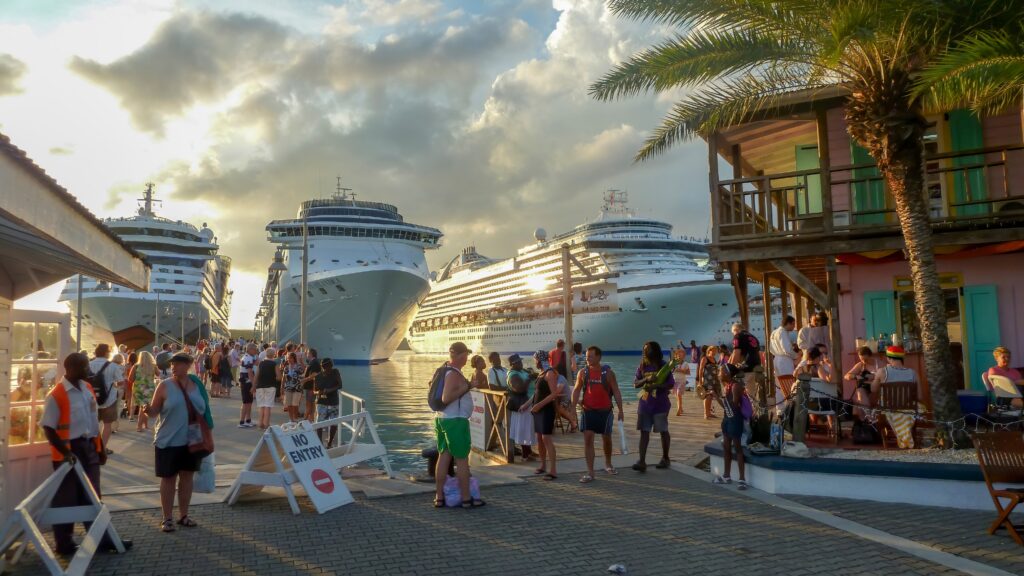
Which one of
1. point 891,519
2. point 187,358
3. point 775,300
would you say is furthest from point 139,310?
point 891,519

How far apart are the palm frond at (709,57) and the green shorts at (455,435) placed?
18.0 feet

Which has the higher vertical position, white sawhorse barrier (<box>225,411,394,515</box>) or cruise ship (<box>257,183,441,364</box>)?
cruise ship (<box>257,183,441,364</box>)

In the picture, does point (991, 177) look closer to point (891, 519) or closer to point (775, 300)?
point (891, 519)

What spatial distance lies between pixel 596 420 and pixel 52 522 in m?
5.23

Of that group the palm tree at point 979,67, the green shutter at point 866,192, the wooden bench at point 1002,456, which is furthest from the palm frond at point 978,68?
the green shutter at point 866,192

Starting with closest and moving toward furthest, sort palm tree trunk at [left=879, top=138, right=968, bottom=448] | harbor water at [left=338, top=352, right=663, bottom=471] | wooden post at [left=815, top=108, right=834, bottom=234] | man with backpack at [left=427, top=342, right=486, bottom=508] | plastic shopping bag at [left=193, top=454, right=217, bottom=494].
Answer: man with backpack at [left=427, top=342, right=486, bottom=508]
plastic shopping bag at [left=193, top=454, right=217, bottom=494]
palm tree trunk at [left=879, top=138, right=968, bottom=448]
wooden post at [left=815, top=108, right=834, bottom=234]
harbor water at [left=338, top=352, right=663, bottom=471]

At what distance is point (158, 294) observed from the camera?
51531mm

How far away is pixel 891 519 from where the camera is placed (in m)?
6.17

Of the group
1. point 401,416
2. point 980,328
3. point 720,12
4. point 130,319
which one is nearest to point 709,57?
point 720,12

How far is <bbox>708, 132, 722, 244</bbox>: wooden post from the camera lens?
1123cm

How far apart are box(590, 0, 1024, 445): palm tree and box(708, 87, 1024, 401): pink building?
5.57ft

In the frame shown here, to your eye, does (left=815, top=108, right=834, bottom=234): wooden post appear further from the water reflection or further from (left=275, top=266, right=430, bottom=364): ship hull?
(left=275, top=266, right=430, bottom=364): ship hull

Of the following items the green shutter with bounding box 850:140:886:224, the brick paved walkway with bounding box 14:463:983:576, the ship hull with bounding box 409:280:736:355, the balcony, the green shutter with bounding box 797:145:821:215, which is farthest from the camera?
the ship hull with bounding box 409:280:736:355

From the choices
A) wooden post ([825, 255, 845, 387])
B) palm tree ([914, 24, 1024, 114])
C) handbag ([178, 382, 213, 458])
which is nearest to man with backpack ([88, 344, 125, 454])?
handbag ([178, 382, 213, 458])
